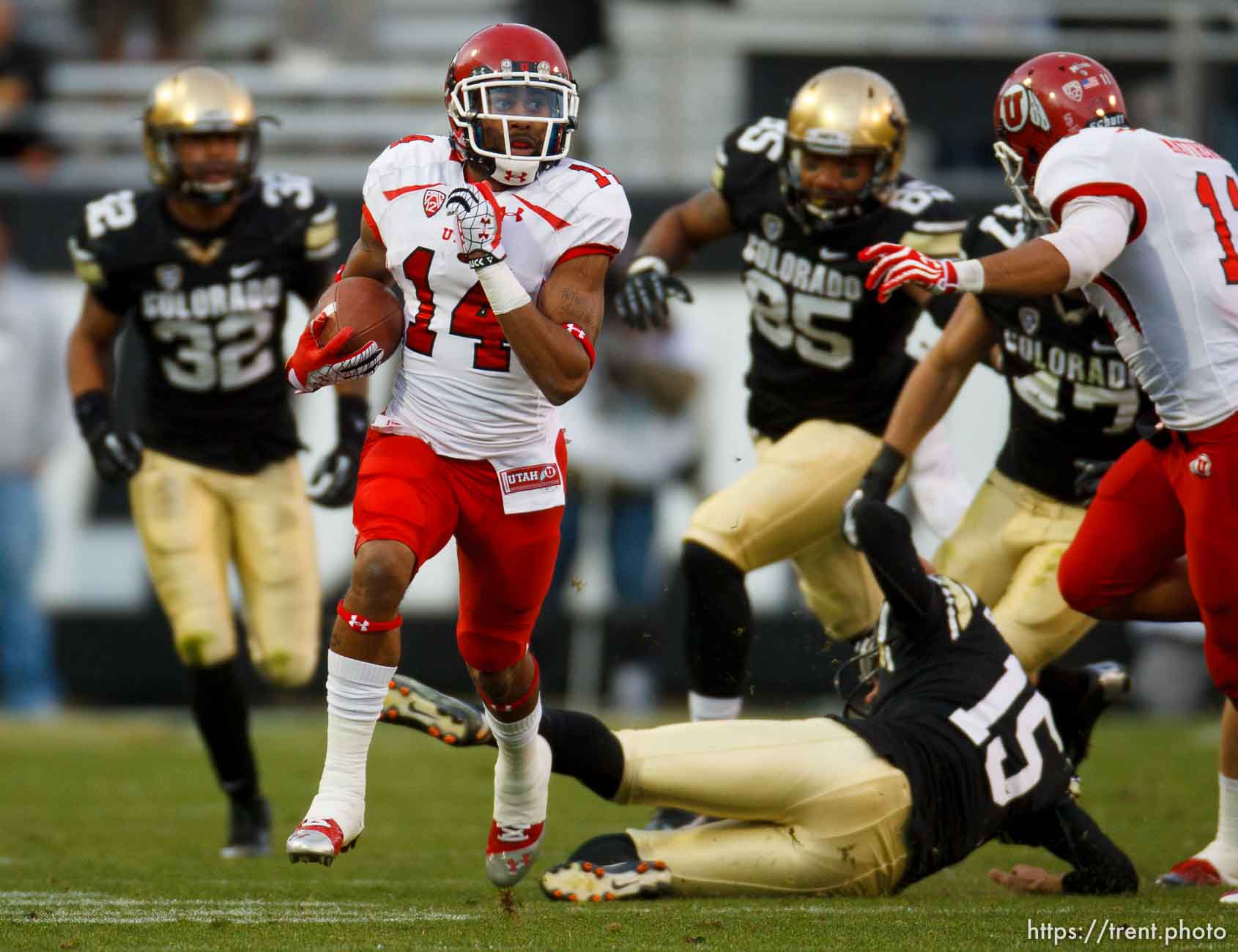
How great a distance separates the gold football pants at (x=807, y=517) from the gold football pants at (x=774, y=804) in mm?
1073

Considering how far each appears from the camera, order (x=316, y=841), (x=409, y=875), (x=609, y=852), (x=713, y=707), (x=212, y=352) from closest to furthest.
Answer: (x=316, y=841) < (x=609, y=852) < (x=409, y=875) < (x=713, y=707) < (x=212, y=352)

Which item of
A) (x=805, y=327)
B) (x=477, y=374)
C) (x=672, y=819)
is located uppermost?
(x=477, y=374)

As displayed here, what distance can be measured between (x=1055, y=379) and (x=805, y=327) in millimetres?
734

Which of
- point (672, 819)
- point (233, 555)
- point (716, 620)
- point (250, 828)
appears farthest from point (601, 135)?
point (672, 819)

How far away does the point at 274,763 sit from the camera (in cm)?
738

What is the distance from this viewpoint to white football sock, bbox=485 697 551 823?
A: 4320mm

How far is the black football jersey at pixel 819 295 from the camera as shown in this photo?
5.41 metres

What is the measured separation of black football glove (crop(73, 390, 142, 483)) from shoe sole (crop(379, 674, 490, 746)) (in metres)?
1.46

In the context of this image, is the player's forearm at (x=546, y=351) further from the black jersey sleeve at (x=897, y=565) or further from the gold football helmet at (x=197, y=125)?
the gold football helmet at (x=197, y=125)

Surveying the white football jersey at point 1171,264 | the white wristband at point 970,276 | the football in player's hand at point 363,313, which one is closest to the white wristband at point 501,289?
the football in player's hand at point 363,313

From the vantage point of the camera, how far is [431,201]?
409 cm

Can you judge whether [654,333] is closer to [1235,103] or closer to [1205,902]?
[1235,103]

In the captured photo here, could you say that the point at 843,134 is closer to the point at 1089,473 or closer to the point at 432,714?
the point at 1089,473

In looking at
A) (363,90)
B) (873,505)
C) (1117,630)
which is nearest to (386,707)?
(873,505)
